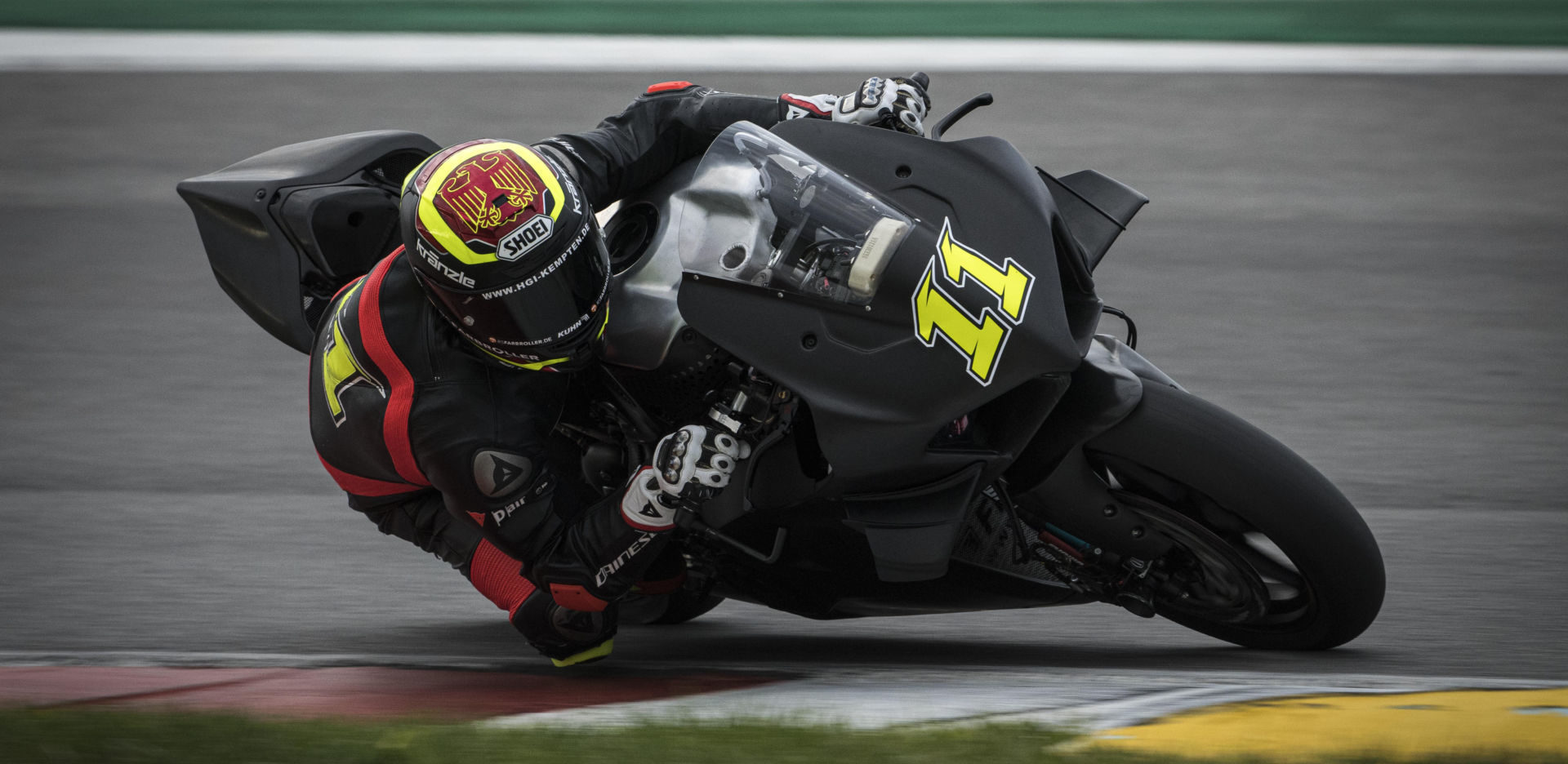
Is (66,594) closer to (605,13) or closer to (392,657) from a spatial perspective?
(392,657)

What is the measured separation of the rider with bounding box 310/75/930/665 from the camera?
127 inches

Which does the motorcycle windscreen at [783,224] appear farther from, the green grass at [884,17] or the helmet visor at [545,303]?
the green grass at [884,17]

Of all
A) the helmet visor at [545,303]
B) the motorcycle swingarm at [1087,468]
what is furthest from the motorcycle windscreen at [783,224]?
the motorcycle swingarm at [1087,468]

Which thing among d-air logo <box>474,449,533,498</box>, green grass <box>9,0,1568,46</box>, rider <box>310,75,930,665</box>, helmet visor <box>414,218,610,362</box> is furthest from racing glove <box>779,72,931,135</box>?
green grass <box>9,0,1568,46</box>

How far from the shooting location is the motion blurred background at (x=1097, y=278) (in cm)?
433

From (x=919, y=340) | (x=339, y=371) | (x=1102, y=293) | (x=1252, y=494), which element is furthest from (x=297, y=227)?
(x=1102, y=293)

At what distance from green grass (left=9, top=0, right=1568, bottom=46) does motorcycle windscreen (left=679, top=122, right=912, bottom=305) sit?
24.5ft

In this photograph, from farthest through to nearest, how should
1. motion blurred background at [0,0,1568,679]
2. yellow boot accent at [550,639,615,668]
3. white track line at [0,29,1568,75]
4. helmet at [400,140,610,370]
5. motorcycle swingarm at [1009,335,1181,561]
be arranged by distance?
white track line at [0,29,1568,75]
motion blurred background at [0,0,1568,679]
yellow boot accent at [550,639,615,668]
motorcycle swingarm at [1009,335,1181,561]
helmet at [400,140,610,370]

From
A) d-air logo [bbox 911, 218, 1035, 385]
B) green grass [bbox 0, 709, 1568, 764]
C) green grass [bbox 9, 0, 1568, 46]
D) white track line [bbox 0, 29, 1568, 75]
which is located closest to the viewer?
green grass [bbox 0, 709, 1568, 764]

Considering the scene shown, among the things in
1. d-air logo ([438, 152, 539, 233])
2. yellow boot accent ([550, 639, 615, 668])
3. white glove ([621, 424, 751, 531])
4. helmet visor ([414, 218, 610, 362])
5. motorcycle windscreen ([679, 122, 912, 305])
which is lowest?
yellow boot accent ([550, 639, 615, 668])

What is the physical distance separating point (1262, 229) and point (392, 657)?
490 cm

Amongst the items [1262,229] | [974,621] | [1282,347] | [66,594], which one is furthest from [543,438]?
[1262,229]

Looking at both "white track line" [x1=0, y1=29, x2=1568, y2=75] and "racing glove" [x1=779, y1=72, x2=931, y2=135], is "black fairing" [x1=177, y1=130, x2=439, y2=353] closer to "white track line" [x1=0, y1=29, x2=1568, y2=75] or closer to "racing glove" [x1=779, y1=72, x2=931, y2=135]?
"racing glove" [x1=779, y1=72, x2=931, y2=135]

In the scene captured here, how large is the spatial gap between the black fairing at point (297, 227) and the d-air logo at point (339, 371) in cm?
51
